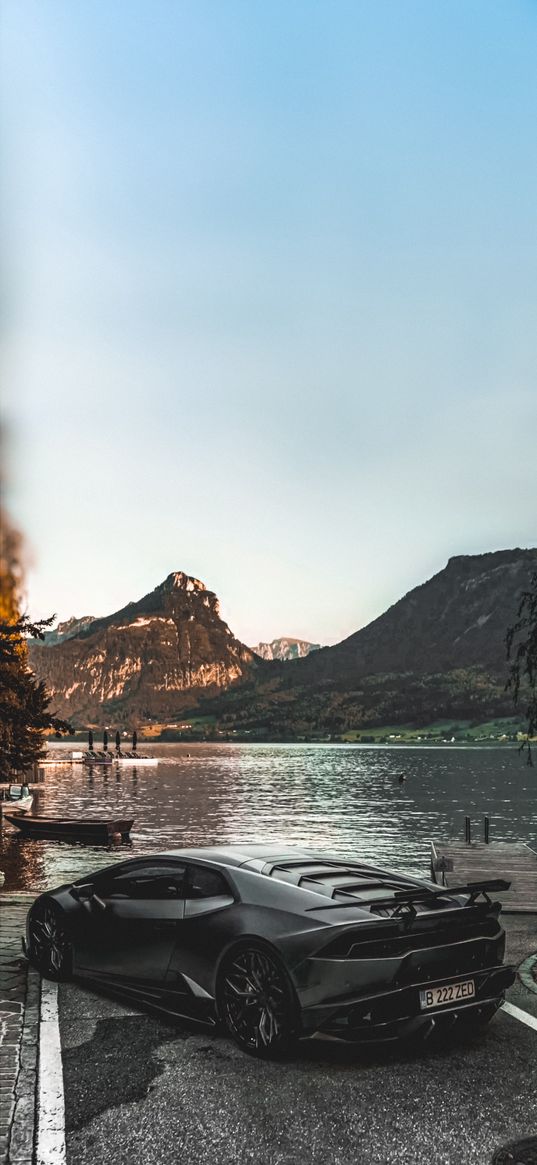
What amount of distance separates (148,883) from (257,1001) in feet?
6.81

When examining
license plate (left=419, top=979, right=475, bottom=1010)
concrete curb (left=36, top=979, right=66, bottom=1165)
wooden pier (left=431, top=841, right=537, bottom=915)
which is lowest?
wooden pier (left=431, top=841, right=537, bottom=915)

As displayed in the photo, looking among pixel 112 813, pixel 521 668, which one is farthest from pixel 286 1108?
pixel 112 813

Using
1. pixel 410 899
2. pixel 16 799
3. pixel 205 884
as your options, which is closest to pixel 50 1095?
pixel 205 884

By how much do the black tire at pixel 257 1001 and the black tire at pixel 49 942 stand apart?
105 inches

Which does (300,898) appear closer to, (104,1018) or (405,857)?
(104,1018)

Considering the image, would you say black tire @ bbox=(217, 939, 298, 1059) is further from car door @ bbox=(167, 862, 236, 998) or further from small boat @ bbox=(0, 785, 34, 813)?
small boat @ bbox=(0, 785, 34, 813)

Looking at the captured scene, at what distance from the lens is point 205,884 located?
345 inches

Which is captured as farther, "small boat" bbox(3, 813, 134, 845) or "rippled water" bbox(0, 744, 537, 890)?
"small boat" bbox(3, 813, 134, 845)

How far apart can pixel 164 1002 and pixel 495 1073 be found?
3115 mm

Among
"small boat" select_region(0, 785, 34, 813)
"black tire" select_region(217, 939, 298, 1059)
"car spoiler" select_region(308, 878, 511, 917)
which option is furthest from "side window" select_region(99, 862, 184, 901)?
"small boat" select_region(0, 785, 34, 813)

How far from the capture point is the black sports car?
23.8 feet

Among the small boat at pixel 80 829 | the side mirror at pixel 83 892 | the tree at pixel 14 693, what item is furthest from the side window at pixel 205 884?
the small boat at pixel 80 829

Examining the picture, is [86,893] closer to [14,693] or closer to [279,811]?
[14,693]

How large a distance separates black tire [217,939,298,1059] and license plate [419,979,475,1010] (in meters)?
1.07
